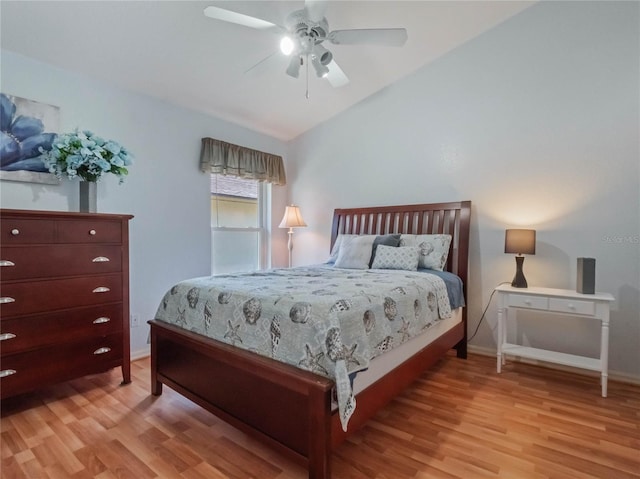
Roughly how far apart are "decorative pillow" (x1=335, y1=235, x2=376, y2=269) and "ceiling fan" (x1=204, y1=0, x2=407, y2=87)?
1550 millimetres

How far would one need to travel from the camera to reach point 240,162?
3.71 m

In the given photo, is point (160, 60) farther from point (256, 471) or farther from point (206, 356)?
point (256, 471)

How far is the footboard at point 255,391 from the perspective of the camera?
4.31ft

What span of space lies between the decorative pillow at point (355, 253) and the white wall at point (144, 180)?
1.49 meters

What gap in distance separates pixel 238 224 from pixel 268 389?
2.71 m

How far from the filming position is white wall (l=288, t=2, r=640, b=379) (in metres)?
2.45

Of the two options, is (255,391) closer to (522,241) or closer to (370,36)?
(370,36)

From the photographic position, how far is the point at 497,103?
2.96m

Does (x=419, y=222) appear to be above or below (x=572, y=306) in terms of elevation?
above

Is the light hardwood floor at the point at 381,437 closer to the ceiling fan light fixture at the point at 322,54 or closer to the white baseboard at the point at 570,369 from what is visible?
the white baseboard at the point at 570,369

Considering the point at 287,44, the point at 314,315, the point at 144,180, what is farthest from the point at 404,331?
the point at 144,180

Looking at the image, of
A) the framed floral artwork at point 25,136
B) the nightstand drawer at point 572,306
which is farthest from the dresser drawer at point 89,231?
the nightstand drawer at point 572,306

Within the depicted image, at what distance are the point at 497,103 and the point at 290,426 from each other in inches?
123

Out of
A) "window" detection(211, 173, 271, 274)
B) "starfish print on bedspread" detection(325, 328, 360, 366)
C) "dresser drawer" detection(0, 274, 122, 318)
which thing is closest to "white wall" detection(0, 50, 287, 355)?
"window" detection(211, 173, 271, 274)
